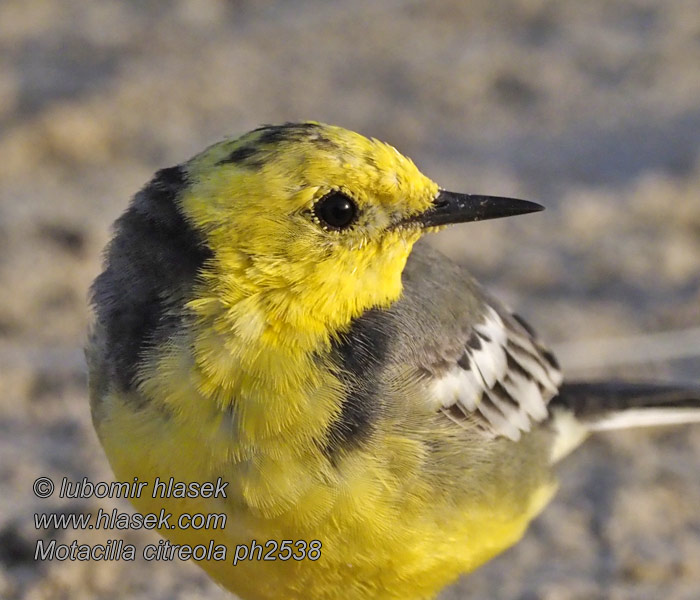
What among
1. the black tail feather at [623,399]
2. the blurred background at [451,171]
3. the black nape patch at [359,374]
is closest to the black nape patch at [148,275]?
the black nape patch at [359,374]

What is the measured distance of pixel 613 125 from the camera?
25.5ft

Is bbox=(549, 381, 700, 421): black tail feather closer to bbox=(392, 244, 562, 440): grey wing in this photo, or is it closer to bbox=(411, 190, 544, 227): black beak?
bbox=(392, 244, 562, 440): grey wing

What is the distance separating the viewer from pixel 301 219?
3.26m

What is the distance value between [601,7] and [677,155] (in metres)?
2.42

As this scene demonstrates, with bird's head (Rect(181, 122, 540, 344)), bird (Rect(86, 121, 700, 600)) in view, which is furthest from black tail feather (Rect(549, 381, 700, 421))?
bird's head (Rect(181, 122, 540, 344))

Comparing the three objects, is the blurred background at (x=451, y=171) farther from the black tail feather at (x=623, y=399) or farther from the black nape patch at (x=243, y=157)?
the black nape patch at (x=243, y=157)

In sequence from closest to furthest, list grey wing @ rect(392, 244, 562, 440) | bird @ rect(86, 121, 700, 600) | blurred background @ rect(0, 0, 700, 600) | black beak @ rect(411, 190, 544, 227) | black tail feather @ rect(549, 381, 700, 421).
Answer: bird @ rect(86, 121, 700, 600)
black beak @ rect(411, 190, 544, 227)
grey wing @ rect(392, 244, 562, 440)
black tail feather @ rect(549, 381, 700, 421)
blurred background @ rect(0, 0, 700, 600)

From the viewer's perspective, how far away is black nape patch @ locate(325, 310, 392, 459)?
10.7ft

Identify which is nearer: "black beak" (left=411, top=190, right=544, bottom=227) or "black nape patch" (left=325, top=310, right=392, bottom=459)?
"black nape patch" (left=325, top=310, right=392, bottom=459)

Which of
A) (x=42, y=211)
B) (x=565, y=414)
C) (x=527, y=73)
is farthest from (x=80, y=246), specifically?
(x=527, y=73)

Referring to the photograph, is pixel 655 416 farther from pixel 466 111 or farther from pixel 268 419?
pixel 466 111

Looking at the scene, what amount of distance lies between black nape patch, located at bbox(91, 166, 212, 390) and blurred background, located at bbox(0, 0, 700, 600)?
1.32 m

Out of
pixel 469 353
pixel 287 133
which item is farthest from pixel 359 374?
pixel 287 133

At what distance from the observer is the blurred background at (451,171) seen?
4.64m
